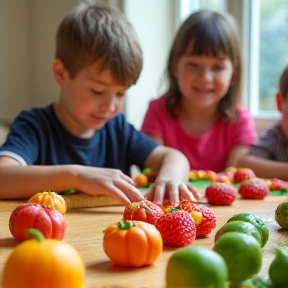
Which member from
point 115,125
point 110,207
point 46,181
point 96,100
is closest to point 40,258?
point 110,207

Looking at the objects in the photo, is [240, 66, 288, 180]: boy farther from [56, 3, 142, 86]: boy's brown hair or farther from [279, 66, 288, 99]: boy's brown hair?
[56, 3, 142, 86]: boy's brown hair

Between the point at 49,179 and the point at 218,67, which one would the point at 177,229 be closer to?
the point at 49,179

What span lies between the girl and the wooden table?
93cm

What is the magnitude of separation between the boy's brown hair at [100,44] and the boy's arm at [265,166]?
608 millimetres

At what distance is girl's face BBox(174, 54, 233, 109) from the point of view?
2.28 meters

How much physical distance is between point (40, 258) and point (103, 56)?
1.26m

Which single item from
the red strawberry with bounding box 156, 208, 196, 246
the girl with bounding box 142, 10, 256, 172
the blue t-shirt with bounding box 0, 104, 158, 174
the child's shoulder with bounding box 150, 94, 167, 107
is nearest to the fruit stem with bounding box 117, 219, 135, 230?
the red strawberry with bounding box 156, 208, 196, 246

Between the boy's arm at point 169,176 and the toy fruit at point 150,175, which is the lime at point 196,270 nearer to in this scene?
the boy's arm at point 169,176

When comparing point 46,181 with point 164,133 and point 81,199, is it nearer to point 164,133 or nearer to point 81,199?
point 81,199

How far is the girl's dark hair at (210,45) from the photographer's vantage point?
227 cm

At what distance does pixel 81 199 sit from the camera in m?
1.28

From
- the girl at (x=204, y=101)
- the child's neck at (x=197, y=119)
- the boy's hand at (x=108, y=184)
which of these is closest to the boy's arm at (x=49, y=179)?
the boy's hand at (x=108, y=184)

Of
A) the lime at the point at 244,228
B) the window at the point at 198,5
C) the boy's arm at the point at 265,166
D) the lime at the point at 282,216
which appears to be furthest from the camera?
the window at the point at 198,5

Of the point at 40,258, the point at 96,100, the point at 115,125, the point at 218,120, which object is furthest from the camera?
the point at 218,120
